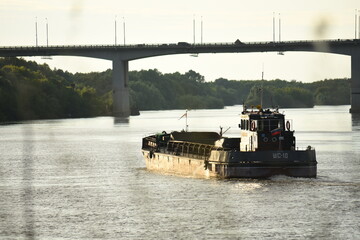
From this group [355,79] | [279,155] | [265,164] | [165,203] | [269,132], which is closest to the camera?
[165,203]

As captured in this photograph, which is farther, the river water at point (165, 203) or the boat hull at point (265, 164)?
the boat hull at point (265, 164)

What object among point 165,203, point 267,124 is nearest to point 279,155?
point 267,124

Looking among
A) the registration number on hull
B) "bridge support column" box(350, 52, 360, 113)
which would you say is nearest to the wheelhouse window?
the registration number on hull

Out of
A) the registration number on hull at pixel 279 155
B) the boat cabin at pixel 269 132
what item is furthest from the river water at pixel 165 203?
the boat cabin at pixel 269 132

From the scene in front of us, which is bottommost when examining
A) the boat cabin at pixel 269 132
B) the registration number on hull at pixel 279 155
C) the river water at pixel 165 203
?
the river water at pixel 165 203

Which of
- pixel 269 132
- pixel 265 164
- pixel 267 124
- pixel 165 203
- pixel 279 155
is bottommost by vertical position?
pixel 165 203

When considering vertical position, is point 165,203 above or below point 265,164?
below

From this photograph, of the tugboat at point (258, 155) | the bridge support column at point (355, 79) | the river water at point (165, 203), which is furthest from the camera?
the bridge support column at point (355, 79)

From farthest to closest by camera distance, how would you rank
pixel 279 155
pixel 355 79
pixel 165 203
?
pixel 355 79
pixel 279 155
pixel 165 203

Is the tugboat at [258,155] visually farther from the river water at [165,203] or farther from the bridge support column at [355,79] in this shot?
the bridge support column at [355,79]

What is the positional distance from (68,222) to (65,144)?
61.3 metres

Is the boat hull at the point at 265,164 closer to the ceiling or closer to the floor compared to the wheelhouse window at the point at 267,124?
closer to the floor

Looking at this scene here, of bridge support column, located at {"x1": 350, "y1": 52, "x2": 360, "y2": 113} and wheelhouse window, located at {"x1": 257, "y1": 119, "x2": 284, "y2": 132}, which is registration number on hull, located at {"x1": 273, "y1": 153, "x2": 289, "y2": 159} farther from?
bridge support column, located at {"x1": 350, "y1": 52, "x2": 360, "y2": 113}

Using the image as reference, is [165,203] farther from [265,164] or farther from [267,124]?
[267,124]
